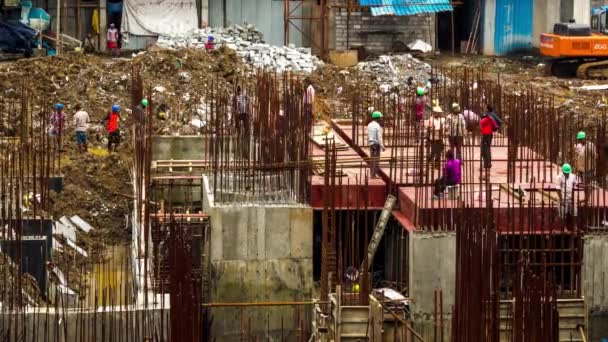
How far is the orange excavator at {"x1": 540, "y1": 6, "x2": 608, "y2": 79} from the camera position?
40.4m

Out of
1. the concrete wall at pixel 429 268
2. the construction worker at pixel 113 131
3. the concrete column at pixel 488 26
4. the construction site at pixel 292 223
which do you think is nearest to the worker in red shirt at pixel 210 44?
the construction site at pixel 292 223

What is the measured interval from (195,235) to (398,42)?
2117 cm

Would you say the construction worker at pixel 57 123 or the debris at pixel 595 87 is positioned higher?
the debris at pixel 595 87

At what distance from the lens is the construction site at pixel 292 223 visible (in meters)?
19.0

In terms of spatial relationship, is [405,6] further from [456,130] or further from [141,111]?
[456,130]

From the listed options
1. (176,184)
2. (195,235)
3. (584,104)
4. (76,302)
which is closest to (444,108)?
(584,104)

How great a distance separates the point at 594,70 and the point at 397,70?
5565 mm

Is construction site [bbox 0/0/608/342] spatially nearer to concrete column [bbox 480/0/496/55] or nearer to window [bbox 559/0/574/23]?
concrete column [bbox 480/0/496/55]

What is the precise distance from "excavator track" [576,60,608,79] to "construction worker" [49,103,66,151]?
15.6 m

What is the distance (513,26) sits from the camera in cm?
4450

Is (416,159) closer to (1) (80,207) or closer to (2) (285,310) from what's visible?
(2) (285,310)

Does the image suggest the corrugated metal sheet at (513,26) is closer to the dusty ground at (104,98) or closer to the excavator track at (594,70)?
the excavator track at (594,70)

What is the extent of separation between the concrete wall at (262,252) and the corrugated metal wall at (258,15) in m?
21.2

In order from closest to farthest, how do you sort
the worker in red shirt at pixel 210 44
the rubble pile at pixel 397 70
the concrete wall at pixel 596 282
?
the concrete wall at pixel 596 282 → the rubble pile at pixel 397 70 → the worker in red shirt at pixel 210 44
